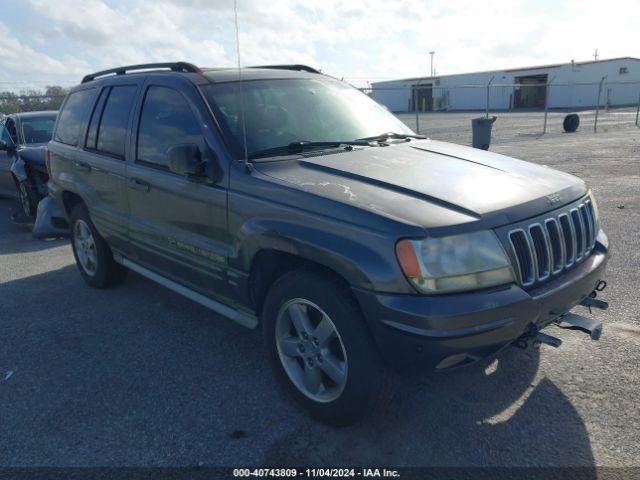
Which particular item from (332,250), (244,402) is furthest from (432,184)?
(244,402)

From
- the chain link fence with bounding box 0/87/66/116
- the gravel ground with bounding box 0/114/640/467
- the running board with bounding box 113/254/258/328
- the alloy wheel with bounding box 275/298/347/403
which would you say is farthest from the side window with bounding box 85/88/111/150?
the chain link fence with bounding box 0/87/66/116

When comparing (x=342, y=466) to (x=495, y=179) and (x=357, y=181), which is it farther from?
(x=495, y=179)

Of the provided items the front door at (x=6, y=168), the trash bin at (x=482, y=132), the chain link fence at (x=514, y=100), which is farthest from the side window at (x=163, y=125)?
the chain link fence at (x=514, y=100)

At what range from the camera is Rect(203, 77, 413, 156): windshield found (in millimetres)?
3502

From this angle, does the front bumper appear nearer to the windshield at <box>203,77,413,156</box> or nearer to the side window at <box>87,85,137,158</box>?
the windshield at <box>203,77,413,156</box>

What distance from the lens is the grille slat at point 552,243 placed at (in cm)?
261

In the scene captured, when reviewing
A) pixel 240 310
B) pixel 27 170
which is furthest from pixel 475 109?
pixel 240 310

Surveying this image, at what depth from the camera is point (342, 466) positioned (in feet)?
8.61

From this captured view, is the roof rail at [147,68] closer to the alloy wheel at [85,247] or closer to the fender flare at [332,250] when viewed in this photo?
the alloy wheel at [85,247]

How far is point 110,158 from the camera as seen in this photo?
446 centimetres

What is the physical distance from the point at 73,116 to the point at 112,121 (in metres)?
1.04

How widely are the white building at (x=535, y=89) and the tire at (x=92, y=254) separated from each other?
120 feet

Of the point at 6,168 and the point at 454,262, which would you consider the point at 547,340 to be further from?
the point at 6,168

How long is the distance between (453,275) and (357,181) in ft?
2.69
